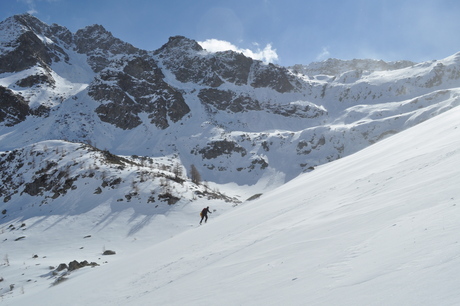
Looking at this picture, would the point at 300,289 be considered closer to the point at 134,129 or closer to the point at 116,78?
the point at 134,129

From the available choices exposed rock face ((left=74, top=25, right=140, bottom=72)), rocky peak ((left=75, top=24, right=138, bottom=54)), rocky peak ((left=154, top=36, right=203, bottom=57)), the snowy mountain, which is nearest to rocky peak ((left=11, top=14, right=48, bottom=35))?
the snowy mountain

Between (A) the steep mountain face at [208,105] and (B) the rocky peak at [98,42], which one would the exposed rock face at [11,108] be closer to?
(A) the steep mountain face at [208,105]

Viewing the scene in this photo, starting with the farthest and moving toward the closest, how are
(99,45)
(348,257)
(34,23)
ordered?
(99,45) < (34,23) < (348,257)

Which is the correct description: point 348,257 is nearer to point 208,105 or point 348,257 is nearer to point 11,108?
point 11,108

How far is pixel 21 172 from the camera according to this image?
125 feet

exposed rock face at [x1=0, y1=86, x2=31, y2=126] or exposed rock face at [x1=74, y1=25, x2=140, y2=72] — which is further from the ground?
exposed rock face at [x1=74, y1=25, x2=140, y2=72]

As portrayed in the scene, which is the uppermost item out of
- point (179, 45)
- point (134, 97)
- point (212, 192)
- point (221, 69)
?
point (179, 45)

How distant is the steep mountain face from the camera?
3467 inches

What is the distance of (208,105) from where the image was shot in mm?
124750

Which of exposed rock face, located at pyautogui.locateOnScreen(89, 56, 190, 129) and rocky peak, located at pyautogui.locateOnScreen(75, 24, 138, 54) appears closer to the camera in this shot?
exposed rock face, located at pyautogui.locateOnScreen(89, 56, 190, 129)

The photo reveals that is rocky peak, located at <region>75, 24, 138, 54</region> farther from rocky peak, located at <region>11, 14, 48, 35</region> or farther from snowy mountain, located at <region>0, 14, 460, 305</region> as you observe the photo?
snowy mountain, located at <region>0, 14, 460, 305</region>

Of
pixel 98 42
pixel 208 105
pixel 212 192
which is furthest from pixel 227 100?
pixel 98 42

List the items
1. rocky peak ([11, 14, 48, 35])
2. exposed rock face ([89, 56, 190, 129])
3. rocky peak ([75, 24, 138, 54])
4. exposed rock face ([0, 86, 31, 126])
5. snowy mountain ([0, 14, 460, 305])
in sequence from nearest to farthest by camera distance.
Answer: snowy mountain ([0, 14, 460, 305]) < exposed rock face ([0, 86, 31, 126]) < exposed rock face ([89, 56, 190, 129]) < rocky peak ([11, 14, 48, 35]) < rocky peak ([75, 24, 138, 54])

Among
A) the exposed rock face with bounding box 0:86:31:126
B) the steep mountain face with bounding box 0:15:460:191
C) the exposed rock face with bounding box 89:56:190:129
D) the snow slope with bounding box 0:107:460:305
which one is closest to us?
the snow slope with bounding box 0:107:460:305
